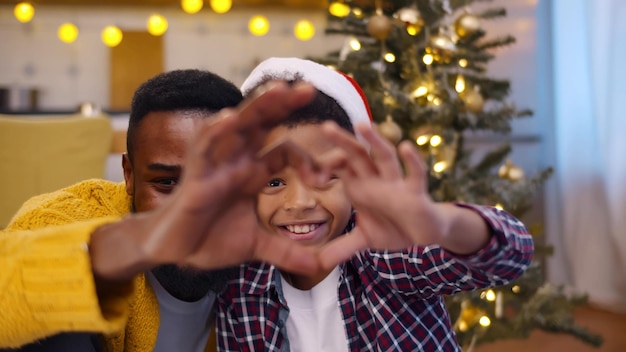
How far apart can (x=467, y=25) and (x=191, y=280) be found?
1104 mm

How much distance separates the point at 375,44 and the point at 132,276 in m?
1.30

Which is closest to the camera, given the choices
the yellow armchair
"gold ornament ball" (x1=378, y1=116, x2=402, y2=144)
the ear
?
the ear

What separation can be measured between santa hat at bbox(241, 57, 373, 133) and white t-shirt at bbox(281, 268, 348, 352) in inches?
10.0

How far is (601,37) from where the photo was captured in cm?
276

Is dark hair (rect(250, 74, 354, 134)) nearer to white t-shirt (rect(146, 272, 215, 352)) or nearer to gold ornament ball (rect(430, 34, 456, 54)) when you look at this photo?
white t-shirt (rect(146, 272, 215, 352))

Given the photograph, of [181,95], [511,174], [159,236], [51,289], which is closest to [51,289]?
[51,289]

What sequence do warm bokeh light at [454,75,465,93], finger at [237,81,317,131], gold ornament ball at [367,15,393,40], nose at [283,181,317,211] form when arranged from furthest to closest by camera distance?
warm bokeh light at [454,75,465,93]
gold ornament ball at [367,15,393,40]
nose at [283,181,317,211]
finger at [237,81,317,131]

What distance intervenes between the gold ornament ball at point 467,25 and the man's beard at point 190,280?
1024mm

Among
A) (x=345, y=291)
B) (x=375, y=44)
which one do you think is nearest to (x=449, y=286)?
(x=345, y=291)

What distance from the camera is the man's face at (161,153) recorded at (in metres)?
0.95

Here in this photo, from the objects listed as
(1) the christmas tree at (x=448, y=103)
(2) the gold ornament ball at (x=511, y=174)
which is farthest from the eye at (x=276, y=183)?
(2) the gold ornament ball at (x=511, y=174)

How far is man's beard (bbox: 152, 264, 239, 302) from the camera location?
967 millimetres

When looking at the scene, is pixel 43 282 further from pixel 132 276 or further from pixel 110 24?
pixel 110 24

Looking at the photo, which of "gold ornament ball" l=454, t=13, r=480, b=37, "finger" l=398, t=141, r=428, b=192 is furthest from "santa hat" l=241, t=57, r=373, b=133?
"gold ornament ball" l=454, t=13, r=480, b=37
